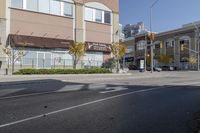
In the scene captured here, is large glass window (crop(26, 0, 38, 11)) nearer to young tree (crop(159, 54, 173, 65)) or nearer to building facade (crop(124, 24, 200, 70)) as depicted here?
building facade (crop(124, 24, 200, 70))

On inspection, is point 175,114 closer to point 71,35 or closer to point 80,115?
point 80,115

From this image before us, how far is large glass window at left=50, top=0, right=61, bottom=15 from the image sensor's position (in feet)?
131

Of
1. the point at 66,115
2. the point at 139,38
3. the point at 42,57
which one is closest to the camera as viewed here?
the point at 66,115

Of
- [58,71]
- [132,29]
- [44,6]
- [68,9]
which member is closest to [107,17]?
[68,9]

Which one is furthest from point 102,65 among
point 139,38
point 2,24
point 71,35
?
point 139,38

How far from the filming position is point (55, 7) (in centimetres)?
4050

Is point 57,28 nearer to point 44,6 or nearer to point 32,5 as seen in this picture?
point 44,6

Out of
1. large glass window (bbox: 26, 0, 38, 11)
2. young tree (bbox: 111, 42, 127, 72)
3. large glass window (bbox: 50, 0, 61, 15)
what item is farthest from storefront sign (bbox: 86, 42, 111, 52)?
large glass window (bbox: 26, 0, 38, 11)

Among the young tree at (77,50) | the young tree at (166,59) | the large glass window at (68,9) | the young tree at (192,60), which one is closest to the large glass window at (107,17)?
the large glass window at (68,9)

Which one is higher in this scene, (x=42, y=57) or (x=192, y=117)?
(x=42, y=57)

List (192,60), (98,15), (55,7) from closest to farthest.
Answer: (55,7) → (98,15) → (192,60)

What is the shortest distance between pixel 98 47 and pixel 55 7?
8862 mm

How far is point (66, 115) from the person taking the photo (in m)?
9.02

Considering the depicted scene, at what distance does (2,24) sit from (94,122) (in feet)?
97.5
